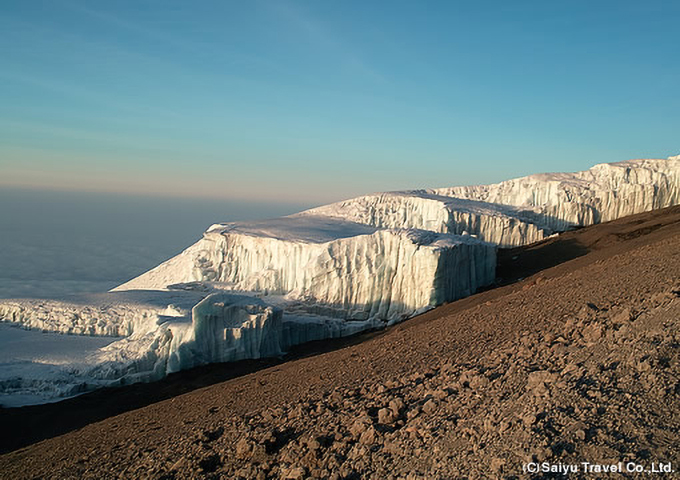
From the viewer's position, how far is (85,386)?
1620 centimetres

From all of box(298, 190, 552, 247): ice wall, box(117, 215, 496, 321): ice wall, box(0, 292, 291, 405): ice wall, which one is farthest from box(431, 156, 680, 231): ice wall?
box(0, 292, 291, 405): ice wall

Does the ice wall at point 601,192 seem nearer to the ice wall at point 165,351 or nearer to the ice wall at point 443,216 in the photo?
the ice wall at point 443,216

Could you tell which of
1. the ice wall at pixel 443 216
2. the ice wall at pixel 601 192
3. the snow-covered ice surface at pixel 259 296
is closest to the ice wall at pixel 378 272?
the snow-covered ice surface at pixel 259 296

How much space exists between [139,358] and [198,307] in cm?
272

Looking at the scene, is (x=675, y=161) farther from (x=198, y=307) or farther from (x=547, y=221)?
(x=198, y=307)

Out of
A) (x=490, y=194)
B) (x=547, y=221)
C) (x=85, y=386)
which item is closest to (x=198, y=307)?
(x=85, y=386)

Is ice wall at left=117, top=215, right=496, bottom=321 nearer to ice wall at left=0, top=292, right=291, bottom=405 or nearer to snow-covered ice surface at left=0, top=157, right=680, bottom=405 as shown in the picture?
snow-covered ice surface at left=0, top=157, right=680, bottom=405

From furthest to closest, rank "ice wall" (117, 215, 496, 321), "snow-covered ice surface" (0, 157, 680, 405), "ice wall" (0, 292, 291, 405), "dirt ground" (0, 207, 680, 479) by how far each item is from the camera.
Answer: "ice wall" (117, 215, 496, 321)
"snow-covered ice surface" (0, 157, 680, 405)
"ice wall" (0, 292, 291, 405)
"dirt ground" (0, 207, 680, 479)

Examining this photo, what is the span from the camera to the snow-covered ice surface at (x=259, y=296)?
17312 mm

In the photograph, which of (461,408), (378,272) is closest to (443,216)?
(378,272)

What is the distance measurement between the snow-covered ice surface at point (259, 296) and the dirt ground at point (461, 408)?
697 cm

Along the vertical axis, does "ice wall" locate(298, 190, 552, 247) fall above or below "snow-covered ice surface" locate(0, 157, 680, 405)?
above

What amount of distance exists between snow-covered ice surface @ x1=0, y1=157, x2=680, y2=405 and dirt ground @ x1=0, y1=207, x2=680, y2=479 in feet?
22.9

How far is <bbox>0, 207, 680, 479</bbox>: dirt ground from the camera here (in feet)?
14.6
